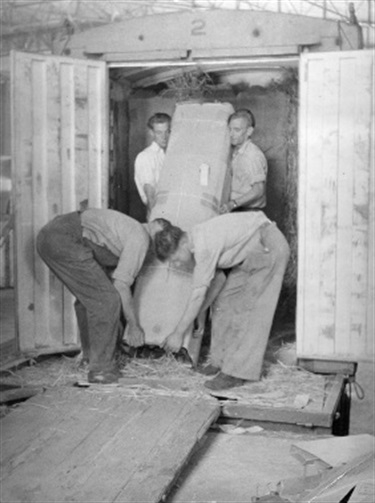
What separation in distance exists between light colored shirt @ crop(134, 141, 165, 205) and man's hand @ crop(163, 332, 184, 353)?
1.80 m

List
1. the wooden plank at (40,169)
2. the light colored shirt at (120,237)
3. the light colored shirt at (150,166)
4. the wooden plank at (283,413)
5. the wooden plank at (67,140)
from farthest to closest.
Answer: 1. the light colored shirt at (150,166)
2. the wooden plank at (67,140)
3. the wooden plank at (40,169)
4. the light colored shirt at (120,237)
5. the wooden plank at (283,413)

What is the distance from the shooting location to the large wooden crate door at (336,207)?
6.43 meters

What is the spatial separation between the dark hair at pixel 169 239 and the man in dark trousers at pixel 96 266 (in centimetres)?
18

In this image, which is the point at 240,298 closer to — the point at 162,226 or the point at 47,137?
the point at 162,226

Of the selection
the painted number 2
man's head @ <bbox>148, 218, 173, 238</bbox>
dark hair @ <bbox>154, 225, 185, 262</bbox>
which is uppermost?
the painted number 2

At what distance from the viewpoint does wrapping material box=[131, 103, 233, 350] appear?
6676 millimetres

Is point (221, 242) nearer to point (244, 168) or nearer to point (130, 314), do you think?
point (130, 314)

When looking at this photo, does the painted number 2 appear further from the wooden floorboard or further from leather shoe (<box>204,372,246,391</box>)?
the wooden floorboard

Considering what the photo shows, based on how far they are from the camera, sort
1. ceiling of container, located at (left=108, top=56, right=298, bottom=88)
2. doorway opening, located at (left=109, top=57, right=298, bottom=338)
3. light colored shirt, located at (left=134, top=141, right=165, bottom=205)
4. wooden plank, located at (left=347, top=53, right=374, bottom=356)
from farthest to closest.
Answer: doorway opening, located at (left=109, top=57, right=298, bottom=338), ceiling of container, located at (left=108, top=56, right=298, bottom=88), light colored shirt, located at (left=134, top=141, right=165, bottom=205), wooden plank, located at (left=347, top=53, right=374, bottom=356)

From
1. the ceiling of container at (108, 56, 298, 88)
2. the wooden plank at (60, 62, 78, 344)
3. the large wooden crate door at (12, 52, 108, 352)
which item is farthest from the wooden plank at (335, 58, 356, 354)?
the wooden plank at (60, 62, 78, 344)

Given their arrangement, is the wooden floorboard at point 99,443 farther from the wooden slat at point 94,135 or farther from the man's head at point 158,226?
the wooden slat at point 94,135

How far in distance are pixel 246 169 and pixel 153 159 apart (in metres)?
0.98

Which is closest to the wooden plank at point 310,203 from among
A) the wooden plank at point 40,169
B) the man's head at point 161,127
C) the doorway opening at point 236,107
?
the doorway opening at point 236,107

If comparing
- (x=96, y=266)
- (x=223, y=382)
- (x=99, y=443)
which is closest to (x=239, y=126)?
A: (x=96, y=266)
